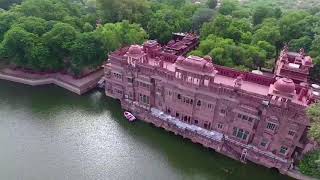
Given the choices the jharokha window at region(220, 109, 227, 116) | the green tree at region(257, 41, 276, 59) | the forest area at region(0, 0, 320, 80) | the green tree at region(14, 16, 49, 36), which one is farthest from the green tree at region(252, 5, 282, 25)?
the green tree at region(14, 16, 49, 36)

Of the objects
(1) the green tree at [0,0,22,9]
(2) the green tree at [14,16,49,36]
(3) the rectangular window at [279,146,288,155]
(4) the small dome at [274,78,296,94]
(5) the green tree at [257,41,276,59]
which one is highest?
(4) the small dome at [274,78,296,94]

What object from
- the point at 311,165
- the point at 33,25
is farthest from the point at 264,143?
the point at 33,25

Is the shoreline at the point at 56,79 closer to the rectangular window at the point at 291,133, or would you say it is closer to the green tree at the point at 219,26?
the green tree at the point at 219,26

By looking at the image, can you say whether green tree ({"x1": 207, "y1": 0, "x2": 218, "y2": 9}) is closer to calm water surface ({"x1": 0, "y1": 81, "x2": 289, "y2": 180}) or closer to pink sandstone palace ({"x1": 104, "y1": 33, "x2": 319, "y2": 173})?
pink sandstone palace ({"x1": 104, "y1": 33, "x2": 319, "y2": 173})

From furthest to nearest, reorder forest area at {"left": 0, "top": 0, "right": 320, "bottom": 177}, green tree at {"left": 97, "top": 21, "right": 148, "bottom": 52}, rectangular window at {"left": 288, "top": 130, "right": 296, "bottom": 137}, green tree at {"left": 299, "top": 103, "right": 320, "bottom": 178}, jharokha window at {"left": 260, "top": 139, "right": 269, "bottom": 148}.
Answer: green tree at {"left": 97, "top": 21, "right": 148, "bottom": 52}, forest area at {"left": 0, "top": 0, "right": 320, "bottom": 177}, jharokha window at {"left": 260, "top": 139, "right": 269, "bottom": 148}, rectangular window at {"left": 288, "top": 130, "right": 296, "bottom": 137}, green tree at {"left": 299, "top": 103, "right": 320, "bottom": 178}

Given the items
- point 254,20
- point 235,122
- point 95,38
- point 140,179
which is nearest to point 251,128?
point 235,122

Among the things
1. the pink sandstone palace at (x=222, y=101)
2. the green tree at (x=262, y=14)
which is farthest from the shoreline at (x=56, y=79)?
the green tree at (x=262, y=14)
